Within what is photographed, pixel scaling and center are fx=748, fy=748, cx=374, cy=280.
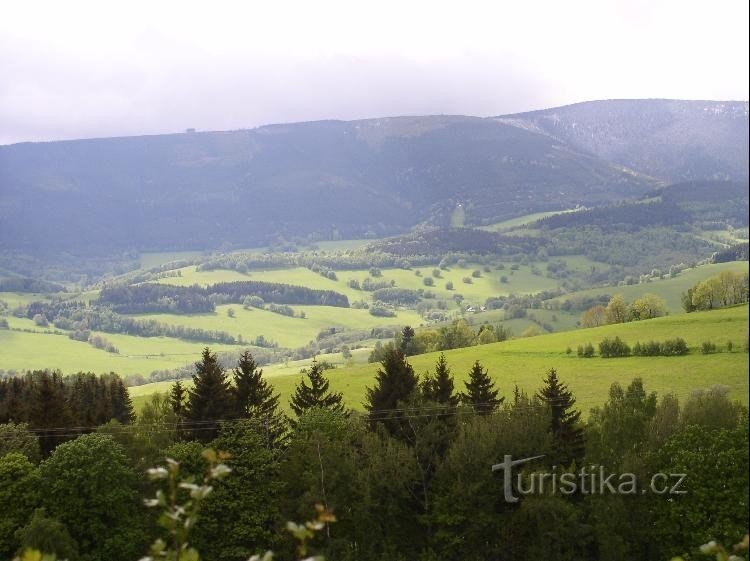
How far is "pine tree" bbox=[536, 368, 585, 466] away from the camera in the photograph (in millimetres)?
58594

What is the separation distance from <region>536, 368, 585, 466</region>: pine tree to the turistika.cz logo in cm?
470

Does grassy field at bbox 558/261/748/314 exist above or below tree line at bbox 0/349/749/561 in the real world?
above

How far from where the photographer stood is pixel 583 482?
169 feet

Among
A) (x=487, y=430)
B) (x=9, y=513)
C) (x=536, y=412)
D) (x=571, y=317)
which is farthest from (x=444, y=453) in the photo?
(x=571, y=317)

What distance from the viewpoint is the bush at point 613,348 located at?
97188mm

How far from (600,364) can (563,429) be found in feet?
119

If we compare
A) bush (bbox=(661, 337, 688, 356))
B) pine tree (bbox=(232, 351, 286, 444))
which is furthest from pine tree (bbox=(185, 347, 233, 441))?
bush (bbox=(661, 337, 688, 356))

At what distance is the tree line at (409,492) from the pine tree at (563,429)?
0.26 meters

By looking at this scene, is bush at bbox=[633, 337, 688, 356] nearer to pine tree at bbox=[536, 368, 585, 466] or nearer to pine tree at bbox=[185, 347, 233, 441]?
pine tree at bbox=[536, 368, 585, 466]

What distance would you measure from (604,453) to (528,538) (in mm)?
8371

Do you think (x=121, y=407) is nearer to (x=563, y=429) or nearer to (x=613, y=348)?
(x=563, y=429)

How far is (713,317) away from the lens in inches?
3984

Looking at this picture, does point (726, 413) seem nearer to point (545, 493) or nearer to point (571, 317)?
point (545, 493)

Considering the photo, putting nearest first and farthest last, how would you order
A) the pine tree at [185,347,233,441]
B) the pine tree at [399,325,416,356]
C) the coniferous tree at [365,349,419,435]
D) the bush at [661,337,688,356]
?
the pine tree at [185,347,233,441], the coniferous tree at [365,349,419,435], the bush at [661,337,688,356], the pine tree at [399,325,416,356]
